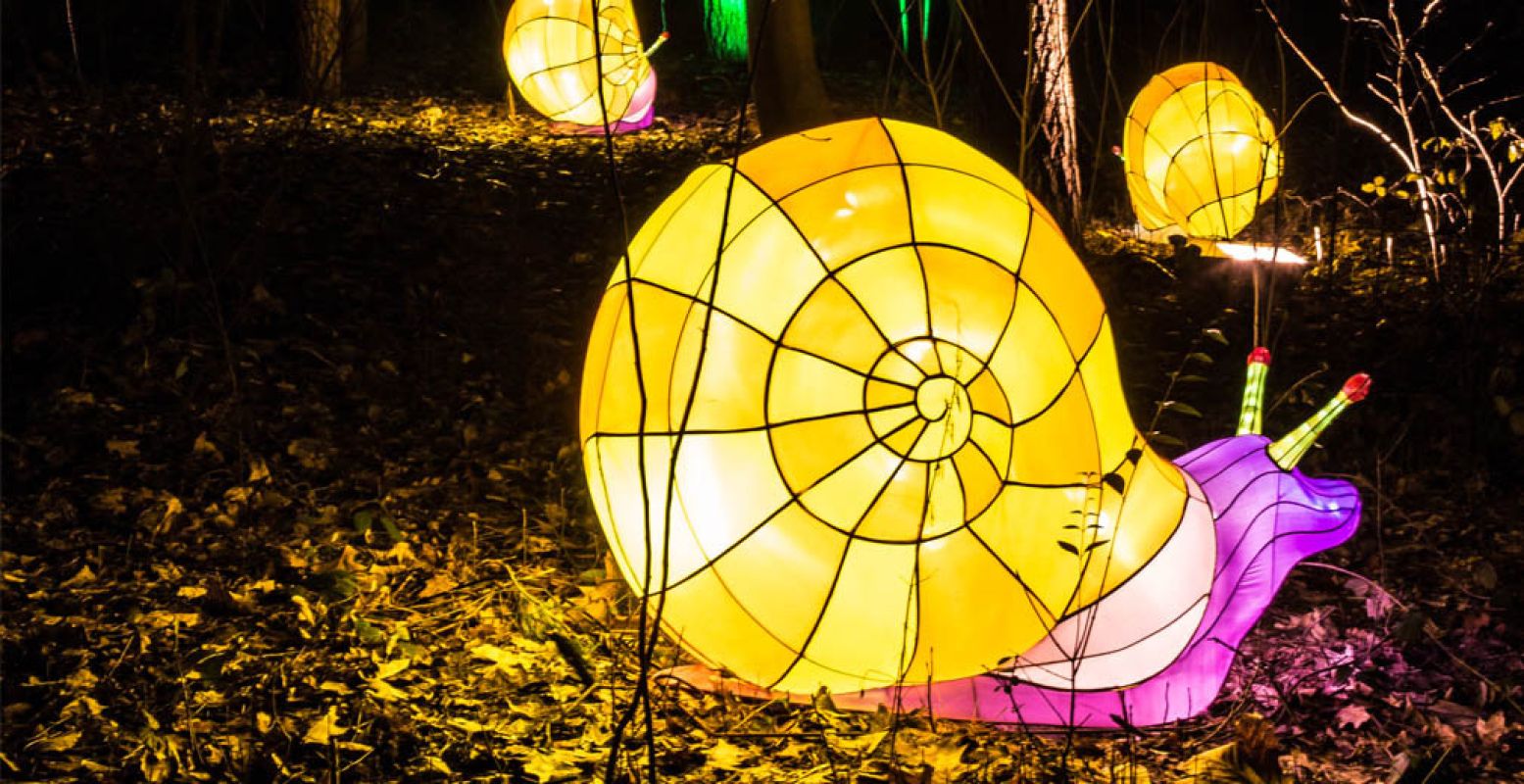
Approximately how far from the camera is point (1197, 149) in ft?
23.3

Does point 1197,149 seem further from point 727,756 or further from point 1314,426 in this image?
point 727,756

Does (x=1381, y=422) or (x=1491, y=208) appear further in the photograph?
(x=1491, y=208)

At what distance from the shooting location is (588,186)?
791 cm

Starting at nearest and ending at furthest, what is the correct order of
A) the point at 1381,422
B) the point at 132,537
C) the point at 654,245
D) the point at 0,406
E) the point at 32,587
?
the point at 654,245 → the point at 32,587 → the point at 132,537 → the point at 0,406 → the point at 1381,422

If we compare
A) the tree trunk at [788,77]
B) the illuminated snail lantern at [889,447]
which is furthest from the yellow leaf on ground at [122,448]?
the tree trunk at [788,77]

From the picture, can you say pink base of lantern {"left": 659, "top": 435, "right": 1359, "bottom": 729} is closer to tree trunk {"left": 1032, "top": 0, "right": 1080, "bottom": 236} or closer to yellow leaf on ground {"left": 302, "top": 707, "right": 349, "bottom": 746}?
yellow leaf on ground {"left": 302, "top": 707, "right": 349, "bottom": 746}

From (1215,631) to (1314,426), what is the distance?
0.59 metres

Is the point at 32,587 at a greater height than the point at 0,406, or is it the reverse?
the point at 0,406

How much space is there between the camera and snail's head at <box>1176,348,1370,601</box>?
2.96 meters

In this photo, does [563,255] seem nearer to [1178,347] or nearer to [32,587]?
[1178,347]

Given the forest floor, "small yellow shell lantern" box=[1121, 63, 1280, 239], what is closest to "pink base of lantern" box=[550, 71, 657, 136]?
the forest floor

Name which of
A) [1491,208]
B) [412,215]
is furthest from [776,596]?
[1491,208]

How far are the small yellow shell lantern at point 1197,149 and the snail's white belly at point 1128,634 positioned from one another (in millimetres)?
4605

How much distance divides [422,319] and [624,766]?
3.44 metres
